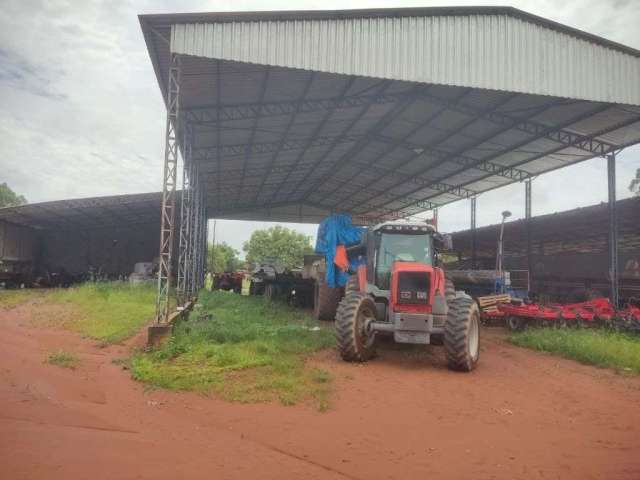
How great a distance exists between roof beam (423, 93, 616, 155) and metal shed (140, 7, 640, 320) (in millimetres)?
54

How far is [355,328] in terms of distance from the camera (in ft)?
27.6

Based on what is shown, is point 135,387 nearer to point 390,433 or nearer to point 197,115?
point 390,433

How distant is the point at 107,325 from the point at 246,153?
10483mm

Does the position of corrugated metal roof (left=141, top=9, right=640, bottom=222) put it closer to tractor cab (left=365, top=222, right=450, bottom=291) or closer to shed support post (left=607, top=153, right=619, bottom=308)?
shed support post (left=607, top=153, right=619, bottom=308)

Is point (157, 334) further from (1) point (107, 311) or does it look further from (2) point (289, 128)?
(2) point (289, 128)

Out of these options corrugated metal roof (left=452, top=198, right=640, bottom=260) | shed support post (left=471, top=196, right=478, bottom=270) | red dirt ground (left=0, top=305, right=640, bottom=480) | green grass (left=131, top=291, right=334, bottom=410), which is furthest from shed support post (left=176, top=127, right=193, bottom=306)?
shed support post (left=471, top=196, right=478, bottom=270)

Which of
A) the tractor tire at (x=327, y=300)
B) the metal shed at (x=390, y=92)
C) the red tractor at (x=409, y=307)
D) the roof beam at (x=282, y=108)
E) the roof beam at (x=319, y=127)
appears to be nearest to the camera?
the red tractor at (x=409, y=307)

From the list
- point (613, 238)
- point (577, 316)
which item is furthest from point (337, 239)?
point (613, 238)

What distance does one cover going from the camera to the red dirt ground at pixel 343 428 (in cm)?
432

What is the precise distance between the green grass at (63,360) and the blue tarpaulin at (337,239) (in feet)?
23.9

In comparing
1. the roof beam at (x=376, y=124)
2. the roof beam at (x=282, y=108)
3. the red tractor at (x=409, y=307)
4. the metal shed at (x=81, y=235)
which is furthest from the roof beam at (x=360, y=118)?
the metal shed at (x=81, y=235)

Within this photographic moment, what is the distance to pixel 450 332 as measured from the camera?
8.20 metres

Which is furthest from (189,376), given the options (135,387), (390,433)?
(390,433)

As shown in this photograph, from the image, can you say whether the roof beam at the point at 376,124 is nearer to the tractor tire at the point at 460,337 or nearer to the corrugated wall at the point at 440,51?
the corrugated wall at the point at 440,51
